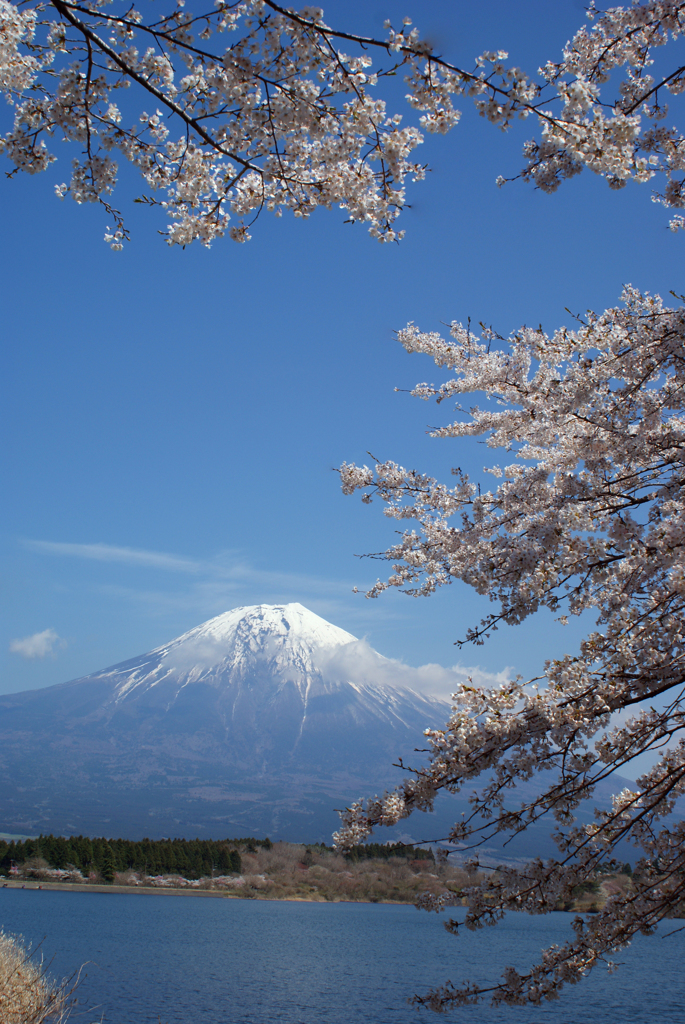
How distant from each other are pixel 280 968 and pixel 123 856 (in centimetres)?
3736

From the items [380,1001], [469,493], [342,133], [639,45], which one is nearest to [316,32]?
[342,133]

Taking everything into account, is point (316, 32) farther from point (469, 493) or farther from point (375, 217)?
point (469, 493)

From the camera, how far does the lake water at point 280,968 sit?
19.2 meters

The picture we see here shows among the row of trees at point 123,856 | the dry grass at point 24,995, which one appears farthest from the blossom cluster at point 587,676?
the row of trees at point 123,856

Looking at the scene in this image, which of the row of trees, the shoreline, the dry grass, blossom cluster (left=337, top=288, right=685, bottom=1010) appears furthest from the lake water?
blossom cluster (left=337, top=288, right=685, bottom=1010)

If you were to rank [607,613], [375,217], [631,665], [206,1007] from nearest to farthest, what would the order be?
[375,217] → [631,665] → [607,613] → [206,1007]

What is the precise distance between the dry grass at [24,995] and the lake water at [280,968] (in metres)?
0.51

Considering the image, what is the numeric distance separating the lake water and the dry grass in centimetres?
51

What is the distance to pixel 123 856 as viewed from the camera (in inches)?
2279

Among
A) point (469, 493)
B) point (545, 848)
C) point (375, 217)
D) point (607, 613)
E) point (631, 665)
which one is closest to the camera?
point (375, 217)

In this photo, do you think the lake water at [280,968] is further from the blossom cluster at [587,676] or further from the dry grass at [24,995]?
the blossom cluster at [587,676]

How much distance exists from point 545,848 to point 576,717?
193859 mm

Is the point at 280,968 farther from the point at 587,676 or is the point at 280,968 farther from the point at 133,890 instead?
the point at 133,890

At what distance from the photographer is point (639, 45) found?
3.13m
